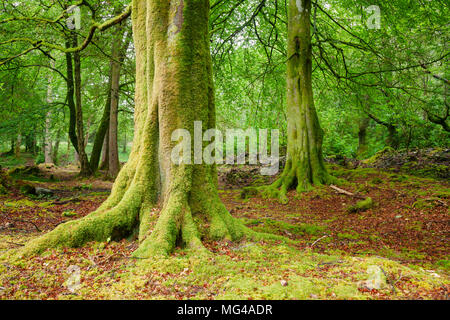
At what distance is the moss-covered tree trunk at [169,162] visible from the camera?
11.3 ft

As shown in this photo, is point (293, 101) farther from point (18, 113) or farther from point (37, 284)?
point (18, 113)

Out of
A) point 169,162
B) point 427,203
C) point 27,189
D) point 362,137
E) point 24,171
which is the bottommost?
point 427,203

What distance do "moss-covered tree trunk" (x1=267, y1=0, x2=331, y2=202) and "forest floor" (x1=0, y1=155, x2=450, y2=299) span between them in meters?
2.16

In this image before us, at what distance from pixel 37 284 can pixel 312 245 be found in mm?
3281

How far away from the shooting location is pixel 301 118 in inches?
328

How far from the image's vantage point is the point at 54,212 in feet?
21.1

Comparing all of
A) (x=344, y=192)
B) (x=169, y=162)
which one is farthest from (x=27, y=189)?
(x=344, y=192)

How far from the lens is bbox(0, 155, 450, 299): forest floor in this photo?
87.4 inches

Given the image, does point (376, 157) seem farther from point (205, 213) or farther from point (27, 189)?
point (27, 189)

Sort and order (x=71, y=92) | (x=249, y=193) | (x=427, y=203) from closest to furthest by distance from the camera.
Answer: (x=427, y=203), (x=249, y=193), (x=71, y=92)

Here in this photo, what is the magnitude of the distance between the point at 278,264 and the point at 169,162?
6.09 feet

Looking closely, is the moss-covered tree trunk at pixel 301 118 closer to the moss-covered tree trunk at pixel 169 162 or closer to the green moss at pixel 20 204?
the moss-covered tree trunk at pixel 169 162
